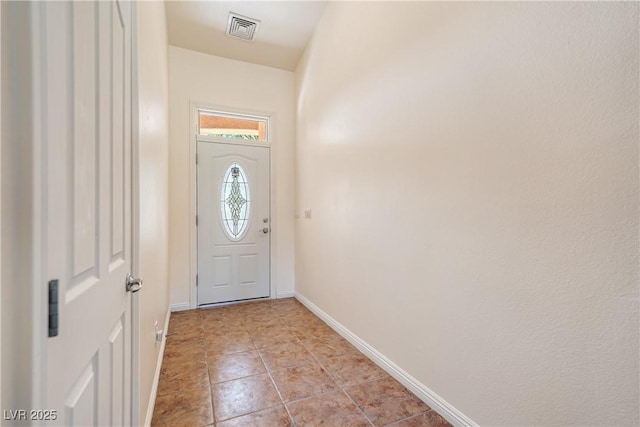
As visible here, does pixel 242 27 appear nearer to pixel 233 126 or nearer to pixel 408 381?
pixel 233 126

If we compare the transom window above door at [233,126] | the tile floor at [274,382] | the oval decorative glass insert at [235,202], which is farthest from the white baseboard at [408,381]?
the transom window above door at [233,126]

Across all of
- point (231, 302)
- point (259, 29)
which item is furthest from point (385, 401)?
point (259, 29)

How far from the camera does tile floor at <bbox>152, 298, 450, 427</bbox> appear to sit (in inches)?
63.0

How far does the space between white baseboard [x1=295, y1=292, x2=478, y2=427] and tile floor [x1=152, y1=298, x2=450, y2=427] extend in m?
0.04

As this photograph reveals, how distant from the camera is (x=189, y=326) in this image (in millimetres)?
2871

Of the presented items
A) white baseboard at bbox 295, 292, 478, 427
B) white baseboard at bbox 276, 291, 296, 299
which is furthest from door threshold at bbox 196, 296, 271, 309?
white baseboard at bbox 295, 292, 478, 427

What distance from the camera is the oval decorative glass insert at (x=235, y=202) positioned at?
3600 millimetres

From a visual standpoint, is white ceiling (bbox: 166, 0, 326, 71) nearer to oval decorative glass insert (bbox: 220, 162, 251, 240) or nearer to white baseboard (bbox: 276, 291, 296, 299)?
oval decorative glass insert (bbox: 220, 162, 251, 240)

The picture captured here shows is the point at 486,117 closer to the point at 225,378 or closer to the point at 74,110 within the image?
the point at 74,110

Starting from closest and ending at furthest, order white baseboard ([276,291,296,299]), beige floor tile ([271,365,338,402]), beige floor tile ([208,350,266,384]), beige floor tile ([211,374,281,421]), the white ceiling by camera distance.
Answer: beige floor tile ([211,374,281,421]), beige floor tile ([271,365,338,402]), beige floor tile ([208,350,266,384]), the white ceiling, white baseboard ([276,291,296,299])

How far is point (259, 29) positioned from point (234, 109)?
37.2 inches

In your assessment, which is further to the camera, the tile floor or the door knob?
the tile floor

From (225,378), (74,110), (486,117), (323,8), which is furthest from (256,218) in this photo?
(74,110)

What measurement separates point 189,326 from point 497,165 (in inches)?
117
